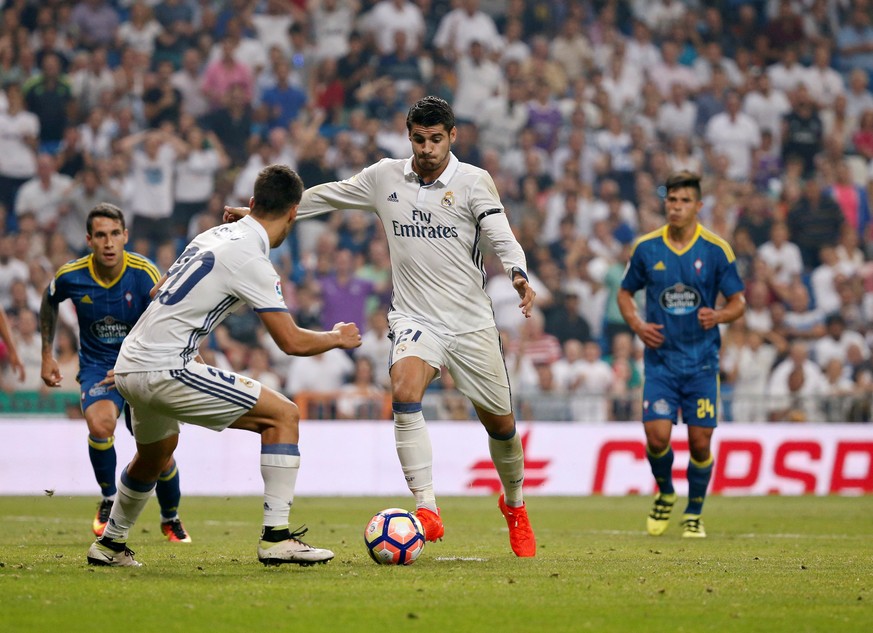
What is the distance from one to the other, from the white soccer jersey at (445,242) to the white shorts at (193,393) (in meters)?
1.85

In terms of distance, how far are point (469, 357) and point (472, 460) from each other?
9108 mm

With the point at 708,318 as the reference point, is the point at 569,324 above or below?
above

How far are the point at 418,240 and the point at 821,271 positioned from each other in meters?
14.4

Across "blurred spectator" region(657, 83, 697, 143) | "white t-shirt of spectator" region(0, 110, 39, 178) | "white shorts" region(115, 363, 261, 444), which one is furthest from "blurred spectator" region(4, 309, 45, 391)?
"blurred spectator" region(657, 83, 697, 143)

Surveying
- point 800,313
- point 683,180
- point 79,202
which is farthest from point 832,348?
point 79,202

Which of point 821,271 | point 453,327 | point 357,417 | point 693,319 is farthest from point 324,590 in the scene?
point 821,271

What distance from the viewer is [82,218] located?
67.8 ft

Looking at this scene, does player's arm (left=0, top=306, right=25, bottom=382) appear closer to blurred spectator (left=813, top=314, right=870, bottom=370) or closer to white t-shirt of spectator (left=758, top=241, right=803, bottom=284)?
blurred spectator (left=813, top=314, right=870, bottom=370)

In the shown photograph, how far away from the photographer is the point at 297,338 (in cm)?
739

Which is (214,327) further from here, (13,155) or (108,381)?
(13,155)

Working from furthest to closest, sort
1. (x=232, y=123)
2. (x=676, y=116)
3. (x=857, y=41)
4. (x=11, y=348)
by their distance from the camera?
(x=857, y=41)
(x=676, y=116)
(x=232, y=123)
(x=11, y=348)

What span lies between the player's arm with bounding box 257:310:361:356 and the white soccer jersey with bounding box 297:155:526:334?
1.76 meters

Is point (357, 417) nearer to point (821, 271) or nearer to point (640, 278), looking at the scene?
point (640, 278)

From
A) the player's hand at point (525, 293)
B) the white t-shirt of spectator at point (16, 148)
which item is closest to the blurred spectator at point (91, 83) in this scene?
the white t-shirt of spectator at point (16, 148)
